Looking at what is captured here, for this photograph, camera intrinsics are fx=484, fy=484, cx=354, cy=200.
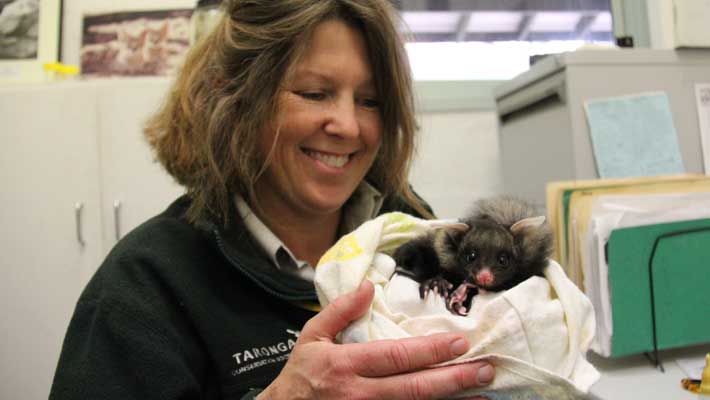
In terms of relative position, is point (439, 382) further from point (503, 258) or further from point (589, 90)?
point (589, 90)

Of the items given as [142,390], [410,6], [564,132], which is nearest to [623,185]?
[564,132]

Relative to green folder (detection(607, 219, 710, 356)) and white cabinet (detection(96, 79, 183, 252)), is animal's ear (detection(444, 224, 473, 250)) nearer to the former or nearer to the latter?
green folder (detection(607, 219, 710, 356))

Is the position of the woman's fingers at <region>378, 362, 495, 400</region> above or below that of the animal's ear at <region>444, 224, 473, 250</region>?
below

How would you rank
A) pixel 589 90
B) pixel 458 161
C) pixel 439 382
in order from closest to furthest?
pixel 439 382 → pixel 589 90 → pixel 458 161

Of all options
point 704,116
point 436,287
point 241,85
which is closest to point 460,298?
point 436,287

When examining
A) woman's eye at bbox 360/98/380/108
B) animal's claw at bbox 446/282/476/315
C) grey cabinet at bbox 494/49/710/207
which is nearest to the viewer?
animal's claw at bbox 446/282/476/315

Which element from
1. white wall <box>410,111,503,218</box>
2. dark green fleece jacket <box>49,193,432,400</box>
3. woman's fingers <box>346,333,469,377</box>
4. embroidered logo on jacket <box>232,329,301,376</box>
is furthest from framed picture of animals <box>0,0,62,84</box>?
woman's fingers <box>346,333,469,377</box>

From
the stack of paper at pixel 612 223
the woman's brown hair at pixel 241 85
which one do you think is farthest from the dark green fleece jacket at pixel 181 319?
the stack of paper at pixel 612 223

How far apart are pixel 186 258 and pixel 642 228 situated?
983 mm

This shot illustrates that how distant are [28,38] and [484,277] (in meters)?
2.51

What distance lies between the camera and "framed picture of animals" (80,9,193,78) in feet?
7.64

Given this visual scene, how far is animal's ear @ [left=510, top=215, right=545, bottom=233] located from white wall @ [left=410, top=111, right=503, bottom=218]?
1.31 meters

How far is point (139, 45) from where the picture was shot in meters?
Answer: 2.33

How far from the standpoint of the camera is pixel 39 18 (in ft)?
7.69
